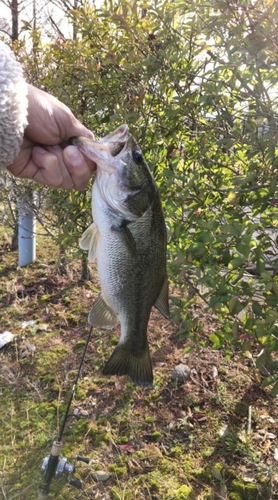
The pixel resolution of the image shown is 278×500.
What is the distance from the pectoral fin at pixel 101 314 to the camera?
1861 mm

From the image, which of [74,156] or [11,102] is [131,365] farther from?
[11,102]

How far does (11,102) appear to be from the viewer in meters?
1.49

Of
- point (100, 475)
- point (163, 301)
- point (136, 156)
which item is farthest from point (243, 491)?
point (136, 156)

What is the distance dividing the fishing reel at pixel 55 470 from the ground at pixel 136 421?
141mm

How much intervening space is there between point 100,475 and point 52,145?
2206 millimetres

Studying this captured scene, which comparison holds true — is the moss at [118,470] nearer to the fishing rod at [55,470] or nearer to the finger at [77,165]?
the fishing rod at [55,470]

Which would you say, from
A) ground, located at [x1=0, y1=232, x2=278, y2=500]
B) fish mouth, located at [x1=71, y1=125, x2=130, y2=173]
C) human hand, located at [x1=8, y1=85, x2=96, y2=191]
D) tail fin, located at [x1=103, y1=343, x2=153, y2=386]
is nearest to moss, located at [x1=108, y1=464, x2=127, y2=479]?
ground, located at [x1=0, y1=232, x2=278, y2=500]

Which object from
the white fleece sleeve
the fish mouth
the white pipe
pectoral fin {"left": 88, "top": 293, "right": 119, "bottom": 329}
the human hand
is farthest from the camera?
the white pipe

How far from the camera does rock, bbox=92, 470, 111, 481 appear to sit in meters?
2.80

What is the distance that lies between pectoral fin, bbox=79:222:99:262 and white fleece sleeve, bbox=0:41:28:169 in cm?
44

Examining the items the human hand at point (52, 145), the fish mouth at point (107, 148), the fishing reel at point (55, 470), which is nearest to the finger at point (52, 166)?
the human hand at point (52, 145)

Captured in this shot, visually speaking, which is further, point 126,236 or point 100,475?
point 100,475

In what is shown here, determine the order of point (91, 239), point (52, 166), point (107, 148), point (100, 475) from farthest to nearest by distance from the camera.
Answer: point (100, 475), point (52, 166), point (91, 239), point (107, 148)

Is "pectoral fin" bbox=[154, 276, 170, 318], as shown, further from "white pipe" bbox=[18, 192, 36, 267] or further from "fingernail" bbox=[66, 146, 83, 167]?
"white pipe" bbox=[18, 192, 36, 267]
